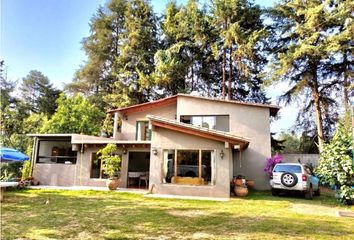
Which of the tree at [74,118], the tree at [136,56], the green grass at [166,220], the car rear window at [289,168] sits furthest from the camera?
the tree at [136,56]

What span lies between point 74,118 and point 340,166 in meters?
23.3

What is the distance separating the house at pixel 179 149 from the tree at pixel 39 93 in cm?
1948

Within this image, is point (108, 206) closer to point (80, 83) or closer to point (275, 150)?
point (275, 150)

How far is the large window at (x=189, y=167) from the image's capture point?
12477 millimetres

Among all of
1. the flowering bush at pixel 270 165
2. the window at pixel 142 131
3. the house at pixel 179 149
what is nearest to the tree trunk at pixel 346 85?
the house at pixel 179 149

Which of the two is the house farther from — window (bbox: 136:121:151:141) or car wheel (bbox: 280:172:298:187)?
car wheel (bbox: 280:172:298:187)

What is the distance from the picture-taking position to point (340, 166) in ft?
33.4

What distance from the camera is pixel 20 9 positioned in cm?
692

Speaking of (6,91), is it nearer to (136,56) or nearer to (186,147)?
(136,56)

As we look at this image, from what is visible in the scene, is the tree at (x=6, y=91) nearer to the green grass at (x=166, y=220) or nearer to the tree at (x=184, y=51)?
the tree at (x=184, y=51)

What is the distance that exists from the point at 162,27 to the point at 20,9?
23.3 m

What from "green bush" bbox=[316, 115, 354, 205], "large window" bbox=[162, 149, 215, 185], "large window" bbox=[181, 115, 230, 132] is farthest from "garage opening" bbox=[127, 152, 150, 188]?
"green bush" bbox=[316, 115, 354, 205]

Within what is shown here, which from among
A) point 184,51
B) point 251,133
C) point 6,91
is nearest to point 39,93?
point 6,91

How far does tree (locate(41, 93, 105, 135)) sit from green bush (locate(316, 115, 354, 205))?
72.0 feet
